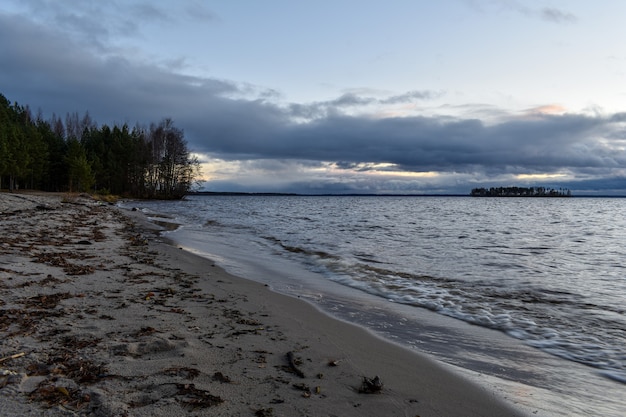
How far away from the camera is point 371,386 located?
371 cm

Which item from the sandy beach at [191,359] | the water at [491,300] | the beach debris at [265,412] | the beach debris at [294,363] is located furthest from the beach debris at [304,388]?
the water at [491,300]

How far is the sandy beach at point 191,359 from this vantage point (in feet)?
10.1

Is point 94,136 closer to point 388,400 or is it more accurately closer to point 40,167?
point 40,167

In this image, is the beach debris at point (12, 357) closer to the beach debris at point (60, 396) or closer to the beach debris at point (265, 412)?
the beach debris at point (60, 396)

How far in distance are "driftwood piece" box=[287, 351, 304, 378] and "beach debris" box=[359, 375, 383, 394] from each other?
603mm

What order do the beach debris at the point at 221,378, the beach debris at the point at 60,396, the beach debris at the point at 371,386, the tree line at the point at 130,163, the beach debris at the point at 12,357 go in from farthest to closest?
the tree line at the point at 130,163 < the beach debris at the point at 371,386 < the beach debris at the point at 221,378 < the beach debris at the point at 12,357 < the beach debris at the point at 60,396

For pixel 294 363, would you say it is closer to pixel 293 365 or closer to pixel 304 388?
pixel 293 365

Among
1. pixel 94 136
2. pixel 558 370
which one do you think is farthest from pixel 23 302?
pixel 94 136

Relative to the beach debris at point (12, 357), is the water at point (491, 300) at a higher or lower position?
lower

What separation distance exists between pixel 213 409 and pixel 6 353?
7.02 ft

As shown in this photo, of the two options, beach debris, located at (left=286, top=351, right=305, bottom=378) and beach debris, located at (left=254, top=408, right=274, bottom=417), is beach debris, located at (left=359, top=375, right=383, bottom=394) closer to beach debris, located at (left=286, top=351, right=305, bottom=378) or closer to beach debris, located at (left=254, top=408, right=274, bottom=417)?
beach debris, located at (left=286, top=351, right=305, bottom=378)

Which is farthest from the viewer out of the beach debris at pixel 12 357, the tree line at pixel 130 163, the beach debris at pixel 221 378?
the tree line at pixel 130 163

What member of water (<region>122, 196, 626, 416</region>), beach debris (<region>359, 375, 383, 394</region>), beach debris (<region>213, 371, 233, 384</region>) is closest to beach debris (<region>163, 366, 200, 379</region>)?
beach debris (<region>213, 371, 233, 384</region>)

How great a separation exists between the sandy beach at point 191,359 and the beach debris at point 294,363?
0.06 ft
